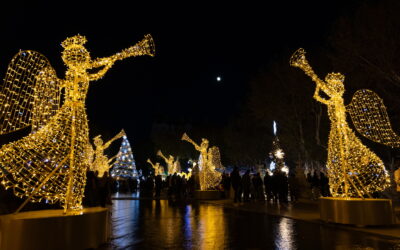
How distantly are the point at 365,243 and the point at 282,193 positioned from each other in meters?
11.4

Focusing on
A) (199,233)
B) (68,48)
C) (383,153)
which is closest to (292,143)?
(383,153)

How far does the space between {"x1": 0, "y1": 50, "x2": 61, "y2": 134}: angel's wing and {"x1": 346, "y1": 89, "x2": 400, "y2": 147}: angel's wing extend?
775 cm

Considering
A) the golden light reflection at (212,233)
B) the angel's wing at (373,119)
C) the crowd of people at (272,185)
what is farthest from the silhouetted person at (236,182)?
the angel's wing at (373,119)

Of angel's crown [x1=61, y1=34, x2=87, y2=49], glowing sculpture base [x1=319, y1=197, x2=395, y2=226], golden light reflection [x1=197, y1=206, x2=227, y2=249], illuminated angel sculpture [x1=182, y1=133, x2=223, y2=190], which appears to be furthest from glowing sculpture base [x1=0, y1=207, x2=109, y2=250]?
illuminated angel sculpture [x1=182, y1=133, x2=223, y2=190]

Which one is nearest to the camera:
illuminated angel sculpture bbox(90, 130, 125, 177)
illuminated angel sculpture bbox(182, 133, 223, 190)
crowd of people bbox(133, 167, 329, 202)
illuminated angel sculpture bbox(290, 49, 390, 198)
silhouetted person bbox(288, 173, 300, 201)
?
illuminated angel sculpture bbox(290, 49, 390, 198)

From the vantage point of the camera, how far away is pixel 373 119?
29.7 ft

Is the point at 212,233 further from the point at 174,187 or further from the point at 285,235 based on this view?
the point at 174,187

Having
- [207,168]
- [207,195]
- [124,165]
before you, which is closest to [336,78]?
[207,168]

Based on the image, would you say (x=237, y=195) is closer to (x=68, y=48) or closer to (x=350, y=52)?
(x=350, y=52)

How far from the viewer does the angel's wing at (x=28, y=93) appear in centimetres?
585

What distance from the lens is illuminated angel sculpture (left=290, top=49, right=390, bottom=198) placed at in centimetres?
888

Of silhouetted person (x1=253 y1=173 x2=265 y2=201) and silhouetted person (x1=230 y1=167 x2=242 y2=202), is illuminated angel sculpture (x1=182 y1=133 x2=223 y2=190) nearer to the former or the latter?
silhouetted person (x1=253 y1=173 x2=265 y2=201)

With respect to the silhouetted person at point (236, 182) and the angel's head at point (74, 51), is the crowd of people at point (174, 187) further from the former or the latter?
the angel's head at point (74, 51)

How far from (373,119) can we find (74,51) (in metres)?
7.75
